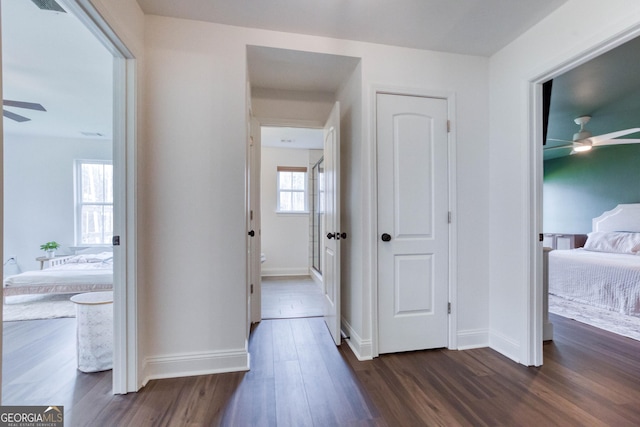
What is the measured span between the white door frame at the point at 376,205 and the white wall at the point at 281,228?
315 cm

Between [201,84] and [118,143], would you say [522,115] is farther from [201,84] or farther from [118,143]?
[118,143]

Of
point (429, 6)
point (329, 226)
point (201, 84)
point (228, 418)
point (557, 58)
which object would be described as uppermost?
point (429, 6)

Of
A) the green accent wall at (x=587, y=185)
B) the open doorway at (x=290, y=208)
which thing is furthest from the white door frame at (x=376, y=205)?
the green accent wall at (x=587, y=185)

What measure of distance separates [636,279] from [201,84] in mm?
4467

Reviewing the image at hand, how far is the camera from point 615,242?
13.6ft

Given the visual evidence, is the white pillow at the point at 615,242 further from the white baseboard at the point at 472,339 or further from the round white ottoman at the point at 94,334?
the round white ottoman at the point at 94,334

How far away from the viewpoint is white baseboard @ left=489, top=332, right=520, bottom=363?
81.2 inches

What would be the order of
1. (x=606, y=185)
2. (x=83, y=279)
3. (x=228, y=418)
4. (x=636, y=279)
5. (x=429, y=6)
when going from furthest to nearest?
(x=606, y=185) < (x=83, y=279) < (x=636, y=279) < (x=429, y=6) < (x=228, y=418)

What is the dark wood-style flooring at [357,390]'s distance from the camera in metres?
1.49

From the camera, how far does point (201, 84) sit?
6.28ft

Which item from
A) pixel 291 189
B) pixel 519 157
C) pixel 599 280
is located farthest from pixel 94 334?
pixel 599 280

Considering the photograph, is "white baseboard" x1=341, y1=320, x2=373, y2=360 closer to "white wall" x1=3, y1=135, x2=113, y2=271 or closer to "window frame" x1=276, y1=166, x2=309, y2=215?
"window frame" x1=276, y1=166, x2=309, y2=215

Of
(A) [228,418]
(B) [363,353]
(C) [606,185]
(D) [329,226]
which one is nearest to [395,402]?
(B) [363,353]

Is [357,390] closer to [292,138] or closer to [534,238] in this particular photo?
[534,238]
